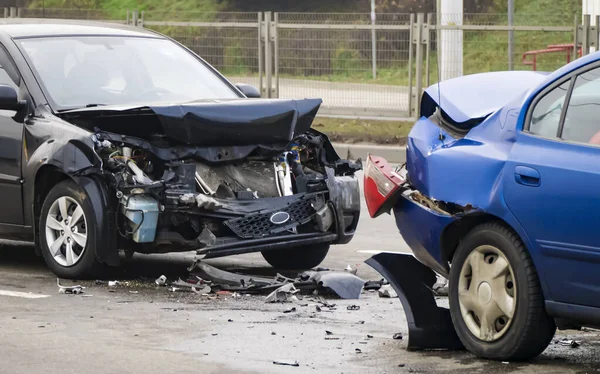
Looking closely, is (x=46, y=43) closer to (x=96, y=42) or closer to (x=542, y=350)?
(x=96, y=42)

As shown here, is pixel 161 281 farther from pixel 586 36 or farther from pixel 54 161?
→ pixel 586 36

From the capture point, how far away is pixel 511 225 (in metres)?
6.54

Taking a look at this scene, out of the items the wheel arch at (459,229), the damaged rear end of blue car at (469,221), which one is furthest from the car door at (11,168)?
the wheel arch at (459,229)

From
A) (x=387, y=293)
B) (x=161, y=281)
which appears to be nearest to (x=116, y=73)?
(x=161, y=281)

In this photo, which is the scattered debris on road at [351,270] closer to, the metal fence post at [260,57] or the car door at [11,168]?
the car door at [11,168]

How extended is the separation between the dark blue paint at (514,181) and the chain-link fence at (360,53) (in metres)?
13.6

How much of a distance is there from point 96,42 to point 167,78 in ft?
1.92

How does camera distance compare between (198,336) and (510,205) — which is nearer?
(510,205)

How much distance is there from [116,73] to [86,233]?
1.52 metres

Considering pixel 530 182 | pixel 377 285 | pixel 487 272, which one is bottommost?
pixel 377 285

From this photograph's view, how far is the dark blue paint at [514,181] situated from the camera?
20.4 feet

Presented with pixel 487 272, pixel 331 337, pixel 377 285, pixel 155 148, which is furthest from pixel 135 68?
pixel 487 272

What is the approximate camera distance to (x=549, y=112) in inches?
265

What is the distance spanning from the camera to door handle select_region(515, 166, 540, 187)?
255 inches
